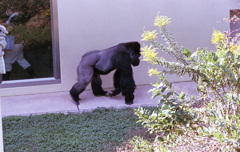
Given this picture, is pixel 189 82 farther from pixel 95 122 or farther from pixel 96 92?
pixel 95 122

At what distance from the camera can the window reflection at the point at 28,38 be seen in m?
7.66

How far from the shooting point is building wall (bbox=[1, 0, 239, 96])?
783 centimetres

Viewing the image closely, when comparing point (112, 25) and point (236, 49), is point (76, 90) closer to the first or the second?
point (112, 25)

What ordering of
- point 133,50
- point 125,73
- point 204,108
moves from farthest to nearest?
point 133,50
point 125,73
point 204,108

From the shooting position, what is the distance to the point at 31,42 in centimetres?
790

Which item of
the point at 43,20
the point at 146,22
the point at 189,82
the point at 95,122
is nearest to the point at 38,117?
the point at 95,122

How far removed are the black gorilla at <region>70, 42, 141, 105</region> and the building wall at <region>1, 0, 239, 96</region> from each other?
2.67 ft

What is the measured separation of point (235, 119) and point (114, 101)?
155 inches

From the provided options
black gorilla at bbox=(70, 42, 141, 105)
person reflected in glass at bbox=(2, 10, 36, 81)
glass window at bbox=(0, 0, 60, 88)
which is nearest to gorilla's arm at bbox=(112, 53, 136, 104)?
black gorilla at bbox=(70, 42, 141, 105)

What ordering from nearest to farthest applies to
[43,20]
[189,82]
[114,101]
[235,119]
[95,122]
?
[235,119] → [95,122] → [114,101] → [43,20] → [189,82]

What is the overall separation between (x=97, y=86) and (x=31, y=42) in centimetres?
179

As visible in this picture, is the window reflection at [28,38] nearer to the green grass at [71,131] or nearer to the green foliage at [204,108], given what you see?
the green grass at [71,131]

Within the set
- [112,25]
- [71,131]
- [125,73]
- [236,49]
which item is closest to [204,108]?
[236,49]

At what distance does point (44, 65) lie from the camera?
8117 millimetres
